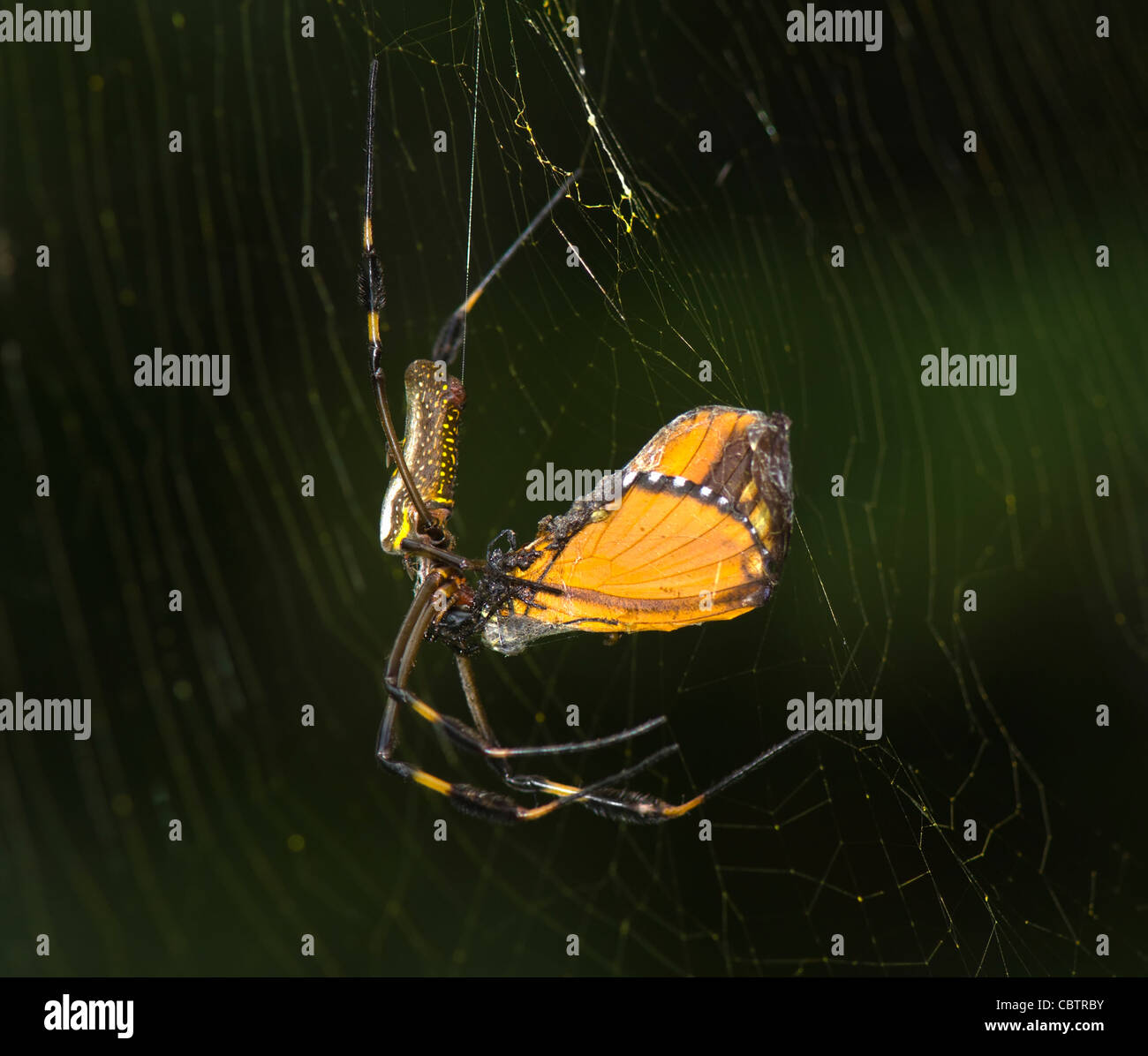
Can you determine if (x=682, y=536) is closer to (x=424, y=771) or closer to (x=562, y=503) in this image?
(x=424, y=771)

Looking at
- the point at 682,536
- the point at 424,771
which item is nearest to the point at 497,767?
the point at 424,771

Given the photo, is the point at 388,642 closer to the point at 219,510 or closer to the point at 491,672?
the point at 491,672

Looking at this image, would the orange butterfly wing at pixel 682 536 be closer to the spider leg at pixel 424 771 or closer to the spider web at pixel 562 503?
the spider leg at pixel 424 771

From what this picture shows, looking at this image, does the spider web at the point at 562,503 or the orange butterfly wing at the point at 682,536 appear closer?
the orange butterfly wing at the point at 682,536

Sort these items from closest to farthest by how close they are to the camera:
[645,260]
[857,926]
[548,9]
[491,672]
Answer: [645,260] < [548,9] < [857,926] < [491,672]

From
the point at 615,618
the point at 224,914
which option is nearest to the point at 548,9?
the point at 615,618

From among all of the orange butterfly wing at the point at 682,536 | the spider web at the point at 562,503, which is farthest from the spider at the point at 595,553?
the spider web at the point at 562,503

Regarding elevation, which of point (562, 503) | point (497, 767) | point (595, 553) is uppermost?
point (562, 503)
